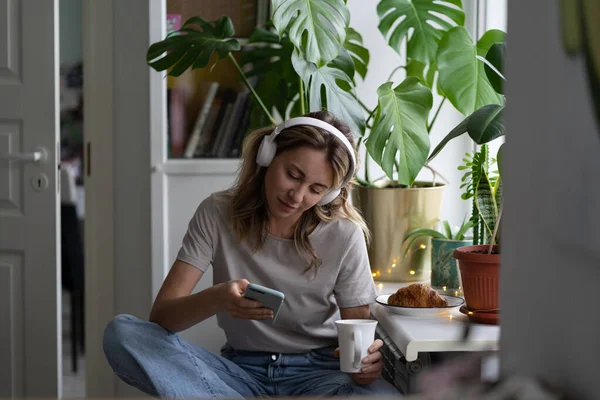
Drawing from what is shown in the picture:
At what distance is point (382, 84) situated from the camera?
2203 mm

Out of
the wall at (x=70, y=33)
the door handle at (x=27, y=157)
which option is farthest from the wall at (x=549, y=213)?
the wall at (x=70, y=33)

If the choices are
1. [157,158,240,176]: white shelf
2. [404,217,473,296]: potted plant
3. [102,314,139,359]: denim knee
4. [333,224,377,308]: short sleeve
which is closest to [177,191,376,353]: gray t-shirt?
[333,224,377,308]: short sleeve

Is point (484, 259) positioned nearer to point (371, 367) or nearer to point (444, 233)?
point (371, 367)

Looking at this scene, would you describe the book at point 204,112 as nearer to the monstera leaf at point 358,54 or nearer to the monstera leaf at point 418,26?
the monstera leaf at point 358,54

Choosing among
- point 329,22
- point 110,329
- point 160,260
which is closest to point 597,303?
point 110,329

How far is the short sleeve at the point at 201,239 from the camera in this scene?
1.84 meters

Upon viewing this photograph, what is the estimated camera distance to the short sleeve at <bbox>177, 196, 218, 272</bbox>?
1.84 meters

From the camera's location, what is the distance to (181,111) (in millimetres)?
2602

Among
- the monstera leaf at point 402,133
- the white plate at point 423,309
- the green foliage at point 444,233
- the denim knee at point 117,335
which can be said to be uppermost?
the monstera leaf at point 402,133

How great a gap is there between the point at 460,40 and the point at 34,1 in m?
1.31

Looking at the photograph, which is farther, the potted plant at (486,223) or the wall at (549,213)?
the potted plant at (486,223)

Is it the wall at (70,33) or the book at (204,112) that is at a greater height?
the wall at (70,33)

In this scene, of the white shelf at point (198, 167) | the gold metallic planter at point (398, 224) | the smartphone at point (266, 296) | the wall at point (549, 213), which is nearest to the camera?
the wall at point (549, 213)

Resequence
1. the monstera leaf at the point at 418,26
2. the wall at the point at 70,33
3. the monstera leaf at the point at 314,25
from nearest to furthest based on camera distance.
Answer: the monstera leaf at the point at 314,25, the monstera leaf at the point at 418,26, the wall at the point at 70,33
